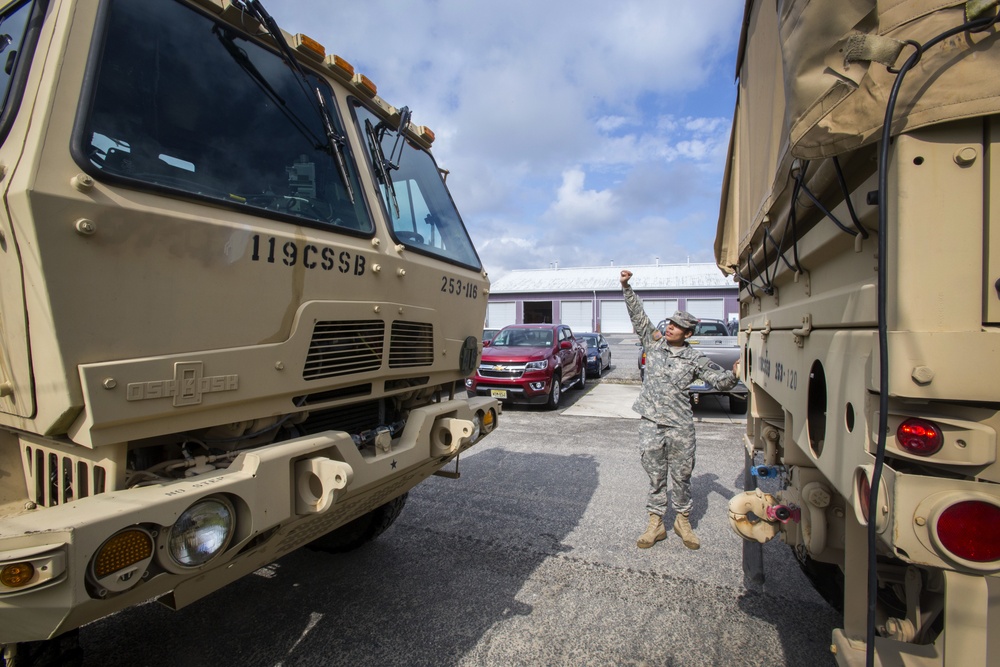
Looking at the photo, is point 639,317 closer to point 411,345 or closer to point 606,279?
point 411,345

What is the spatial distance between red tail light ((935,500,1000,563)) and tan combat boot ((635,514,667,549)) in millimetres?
2682

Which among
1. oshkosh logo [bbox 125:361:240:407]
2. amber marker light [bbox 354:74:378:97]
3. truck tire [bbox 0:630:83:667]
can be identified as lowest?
truck tire [bbox 0:630:83:667]

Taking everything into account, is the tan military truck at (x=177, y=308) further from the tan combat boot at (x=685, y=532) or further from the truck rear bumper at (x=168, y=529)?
the tan combat boot at (x=685, y=532)

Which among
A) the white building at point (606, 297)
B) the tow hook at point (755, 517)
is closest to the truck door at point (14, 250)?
the tow hook at point (755, 517)

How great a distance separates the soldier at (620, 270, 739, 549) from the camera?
3725 millimetres

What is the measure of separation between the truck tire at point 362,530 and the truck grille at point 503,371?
5.75 meters

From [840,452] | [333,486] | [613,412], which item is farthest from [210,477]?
[613,412]

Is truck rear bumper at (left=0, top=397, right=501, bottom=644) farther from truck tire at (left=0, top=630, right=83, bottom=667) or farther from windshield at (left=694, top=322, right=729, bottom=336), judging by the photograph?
windshield at (left=694, top=322, right=729, bottom=336)

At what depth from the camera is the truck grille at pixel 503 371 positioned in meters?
9.22

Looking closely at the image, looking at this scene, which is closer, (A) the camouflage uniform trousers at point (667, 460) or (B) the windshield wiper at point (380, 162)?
(B) the windshield wiper at point (380, 162)

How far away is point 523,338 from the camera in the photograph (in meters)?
10.6

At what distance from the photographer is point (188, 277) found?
1712mm

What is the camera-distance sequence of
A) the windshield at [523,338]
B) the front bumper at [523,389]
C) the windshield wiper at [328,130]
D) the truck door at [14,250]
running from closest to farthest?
the truck door at [14,250], the windshield wiper at [328,130], the front bumper at [523,389], the windshield at [523,338]

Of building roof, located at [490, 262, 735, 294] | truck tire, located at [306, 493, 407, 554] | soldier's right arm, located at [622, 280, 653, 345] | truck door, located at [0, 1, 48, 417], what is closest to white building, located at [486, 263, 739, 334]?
building roof, located at [490, 262, 735, 294]
